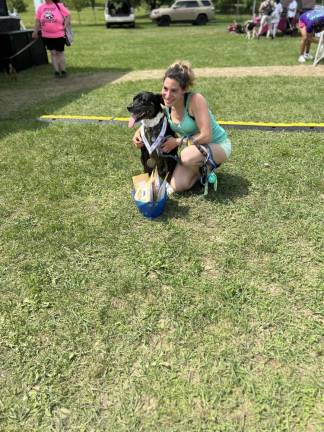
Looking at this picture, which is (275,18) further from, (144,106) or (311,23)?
(144,106)

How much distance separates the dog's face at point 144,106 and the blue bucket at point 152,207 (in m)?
0.70

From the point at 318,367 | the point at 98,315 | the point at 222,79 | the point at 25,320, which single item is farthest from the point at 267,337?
the point at 222,79

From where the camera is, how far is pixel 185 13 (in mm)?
28141

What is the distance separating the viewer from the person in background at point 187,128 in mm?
3168

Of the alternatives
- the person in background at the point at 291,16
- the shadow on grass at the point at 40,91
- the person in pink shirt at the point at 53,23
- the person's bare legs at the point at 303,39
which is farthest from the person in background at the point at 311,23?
the person in background at the point at 291,16

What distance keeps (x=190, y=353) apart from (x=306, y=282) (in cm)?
102

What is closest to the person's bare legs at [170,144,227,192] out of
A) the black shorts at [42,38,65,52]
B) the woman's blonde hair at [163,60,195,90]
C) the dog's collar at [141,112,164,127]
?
the dog's collar at [141,112,164,127]

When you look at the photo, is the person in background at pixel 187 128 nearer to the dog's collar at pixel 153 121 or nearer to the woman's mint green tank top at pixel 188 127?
the woman's mint green tank top at pixel 188 127

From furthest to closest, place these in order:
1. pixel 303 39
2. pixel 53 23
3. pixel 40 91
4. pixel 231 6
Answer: pixel 231 6 → pixel 303 39 → pixel 53 23 → pixel 40 91

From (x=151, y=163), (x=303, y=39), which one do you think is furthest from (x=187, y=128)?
(x=303, y=39)

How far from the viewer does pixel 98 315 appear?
95.1 inches

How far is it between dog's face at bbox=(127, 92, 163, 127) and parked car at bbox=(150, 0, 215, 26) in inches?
1120

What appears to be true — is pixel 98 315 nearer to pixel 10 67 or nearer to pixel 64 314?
pixel 64 314

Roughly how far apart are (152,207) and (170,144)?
61 cm
